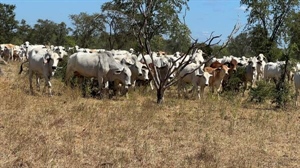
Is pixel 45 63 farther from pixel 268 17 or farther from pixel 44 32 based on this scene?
pixel 44 32

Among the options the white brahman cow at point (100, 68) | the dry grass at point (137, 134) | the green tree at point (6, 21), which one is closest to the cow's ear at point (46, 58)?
the dry grass at point (137, 134)

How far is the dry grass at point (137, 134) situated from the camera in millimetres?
8273

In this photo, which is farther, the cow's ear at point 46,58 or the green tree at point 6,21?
the green tree at point 6,21

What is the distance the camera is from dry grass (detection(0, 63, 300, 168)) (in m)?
8.27

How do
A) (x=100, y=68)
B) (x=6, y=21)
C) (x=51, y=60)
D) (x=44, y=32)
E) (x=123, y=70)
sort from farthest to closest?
(x=44, y=32) → (x=6, y=21) → (x=123, y=70) → (x=100, y=68) → (x=51, y=60)

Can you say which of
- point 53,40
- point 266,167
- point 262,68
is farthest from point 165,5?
point 53,40

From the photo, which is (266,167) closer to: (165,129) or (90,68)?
(165,129)

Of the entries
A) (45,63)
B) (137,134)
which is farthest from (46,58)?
(137,134)

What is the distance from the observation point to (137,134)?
1012 cm

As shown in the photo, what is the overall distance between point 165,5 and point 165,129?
878 inches

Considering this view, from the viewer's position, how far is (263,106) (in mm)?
16641

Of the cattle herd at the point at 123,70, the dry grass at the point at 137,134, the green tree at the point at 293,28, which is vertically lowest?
the dry grass at the point at 137,134

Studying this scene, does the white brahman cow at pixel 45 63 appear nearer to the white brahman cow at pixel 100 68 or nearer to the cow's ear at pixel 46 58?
the cow's ear at pixel 46 58

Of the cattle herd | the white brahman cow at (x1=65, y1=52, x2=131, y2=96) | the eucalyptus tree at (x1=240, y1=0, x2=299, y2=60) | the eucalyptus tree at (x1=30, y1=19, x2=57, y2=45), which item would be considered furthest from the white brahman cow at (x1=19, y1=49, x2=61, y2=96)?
the eucalyptus tree at (x1=30, y1=19, x2=57, y2=45)
